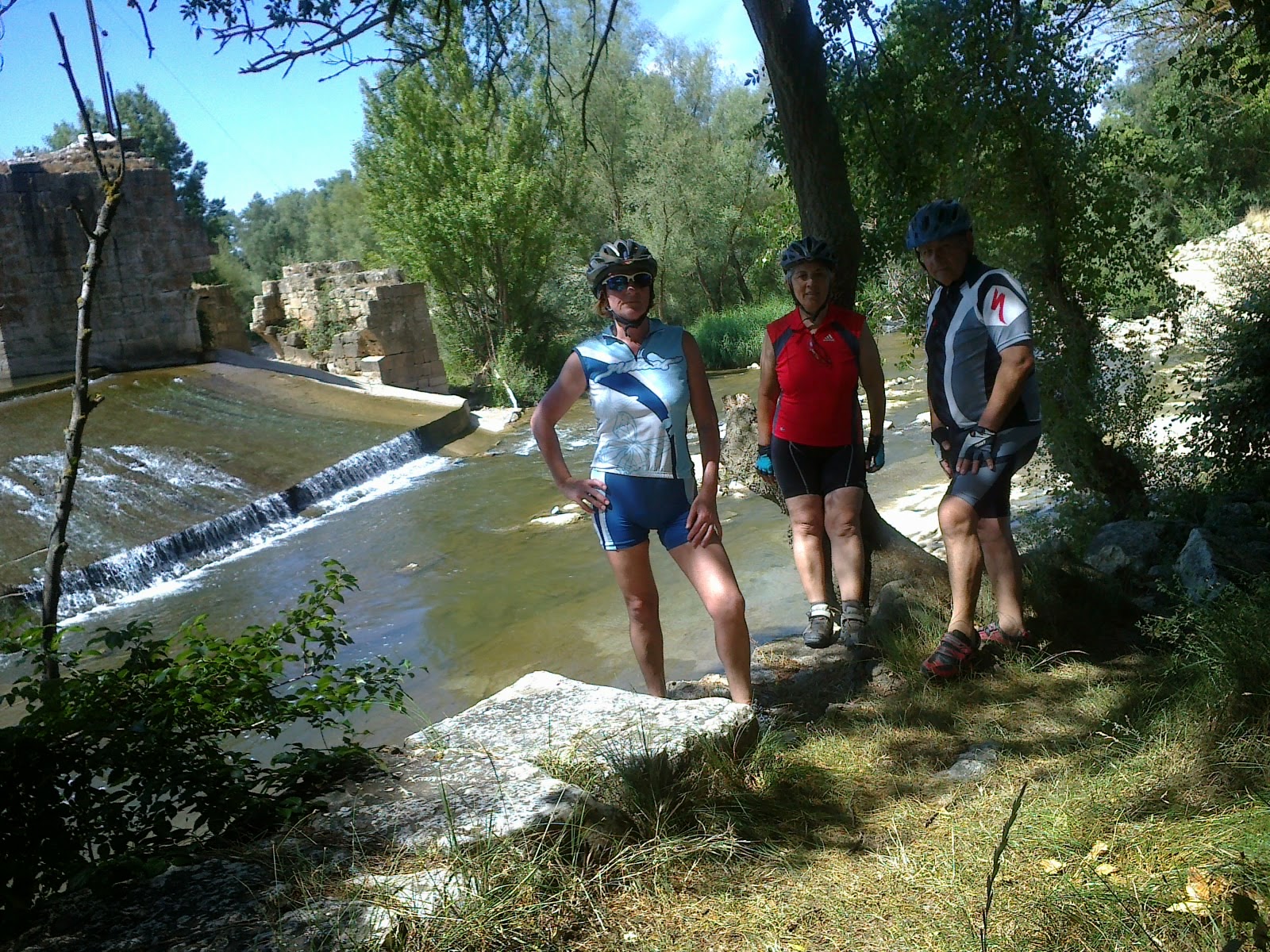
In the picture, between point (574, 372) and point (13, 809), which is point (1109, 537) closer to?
point (574, 372)

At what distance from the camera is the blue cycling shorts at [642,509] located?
3.85 m

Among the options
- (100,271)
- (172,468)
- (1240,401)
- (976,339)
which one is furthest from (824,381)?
(100,271)

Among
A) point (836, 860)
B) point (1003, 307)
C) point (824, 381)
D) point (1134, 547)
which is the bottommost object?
Result: point (1134, 547)

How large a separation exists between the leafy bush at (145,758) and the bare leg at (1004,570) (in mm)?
2509

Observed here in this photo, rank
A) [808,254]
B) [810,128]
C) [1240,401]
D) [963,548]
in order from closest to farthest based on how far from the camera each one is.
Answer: [963,548], [808,254], [810,128], [1240,401]

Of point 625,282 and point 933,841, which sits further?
point 625,282

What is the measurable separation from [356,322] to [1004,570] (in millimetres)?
20311

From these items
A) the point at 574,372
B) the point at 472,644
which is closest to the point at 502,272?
the point at 472,644

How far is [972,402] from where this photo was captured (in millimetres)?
4074

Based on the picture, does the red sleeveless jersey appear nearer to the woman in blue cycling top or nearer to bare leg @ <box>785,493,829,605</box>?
bare leg @ <box>785,493,829,605</box>

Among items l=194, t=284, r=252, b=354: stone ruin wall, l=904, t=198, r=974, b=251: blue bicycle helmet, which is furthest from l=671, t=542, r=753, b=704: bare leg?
Result: l=194, t=284, r=252, b=354: stone ruin wall

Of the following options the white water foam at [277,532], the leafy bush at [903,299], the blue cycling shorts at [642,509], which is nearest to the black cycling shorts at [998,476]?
the blue cycling shorts at [642,509]

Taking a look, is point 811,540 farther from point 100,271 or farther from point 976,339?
point 100,271

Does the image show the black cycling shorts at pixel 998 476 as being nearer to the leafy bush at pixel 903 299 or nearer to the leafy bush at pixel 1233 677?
the leafy bush at pixel 1233 677
